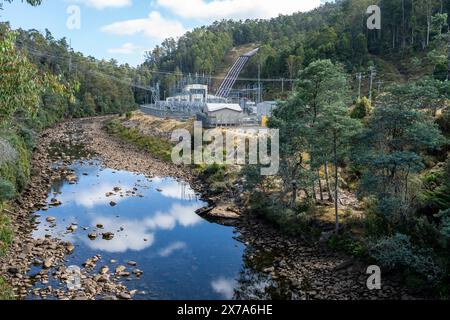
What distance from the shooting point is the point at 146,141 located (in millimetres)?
49531

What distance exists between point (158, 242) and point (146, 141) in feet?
102

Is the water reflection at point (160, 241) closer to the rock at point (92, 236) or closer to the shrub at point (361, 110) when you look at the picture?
the rock at point (92, 236)

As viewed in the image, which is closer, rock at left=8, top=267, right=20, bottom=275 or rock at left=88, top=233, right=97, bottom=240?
rock at left=8, top=267, right=20, bottom=275

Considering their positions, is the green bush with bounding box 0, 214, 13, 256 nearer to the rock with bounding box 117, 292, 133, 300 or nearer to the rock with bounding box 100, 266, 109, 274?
the rock with bounding box 100, 266, 109, 274

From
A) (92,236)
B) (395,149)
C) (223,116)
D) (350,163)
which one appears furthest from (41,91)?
(223,116)

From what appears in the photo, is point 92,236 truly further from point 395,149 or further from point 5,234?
point 395,149

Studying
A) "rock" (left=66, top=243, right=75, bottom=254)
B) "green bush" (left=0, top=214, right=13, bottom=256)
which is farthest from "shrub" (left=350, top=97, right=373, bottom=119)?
"green bush" (left=0, top=214, right=13, bottom=256)

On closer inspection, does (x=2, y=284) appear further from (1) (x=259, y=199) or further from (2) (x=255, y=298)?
(1) (x=259, y=199)

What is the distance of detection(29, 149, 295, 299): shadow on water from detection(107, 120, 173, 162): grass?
12.1 m

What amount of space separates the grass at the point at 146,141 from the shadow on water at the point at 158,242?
12098 millimetres

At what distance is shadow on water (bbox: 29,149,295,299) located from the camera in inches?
590

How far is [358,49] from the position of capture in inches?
2468

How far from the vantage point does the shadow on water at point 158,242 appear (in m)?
15.0

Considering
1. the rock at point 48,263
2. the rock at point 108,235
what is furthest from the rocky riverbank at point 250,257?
the rock at point 108,235
